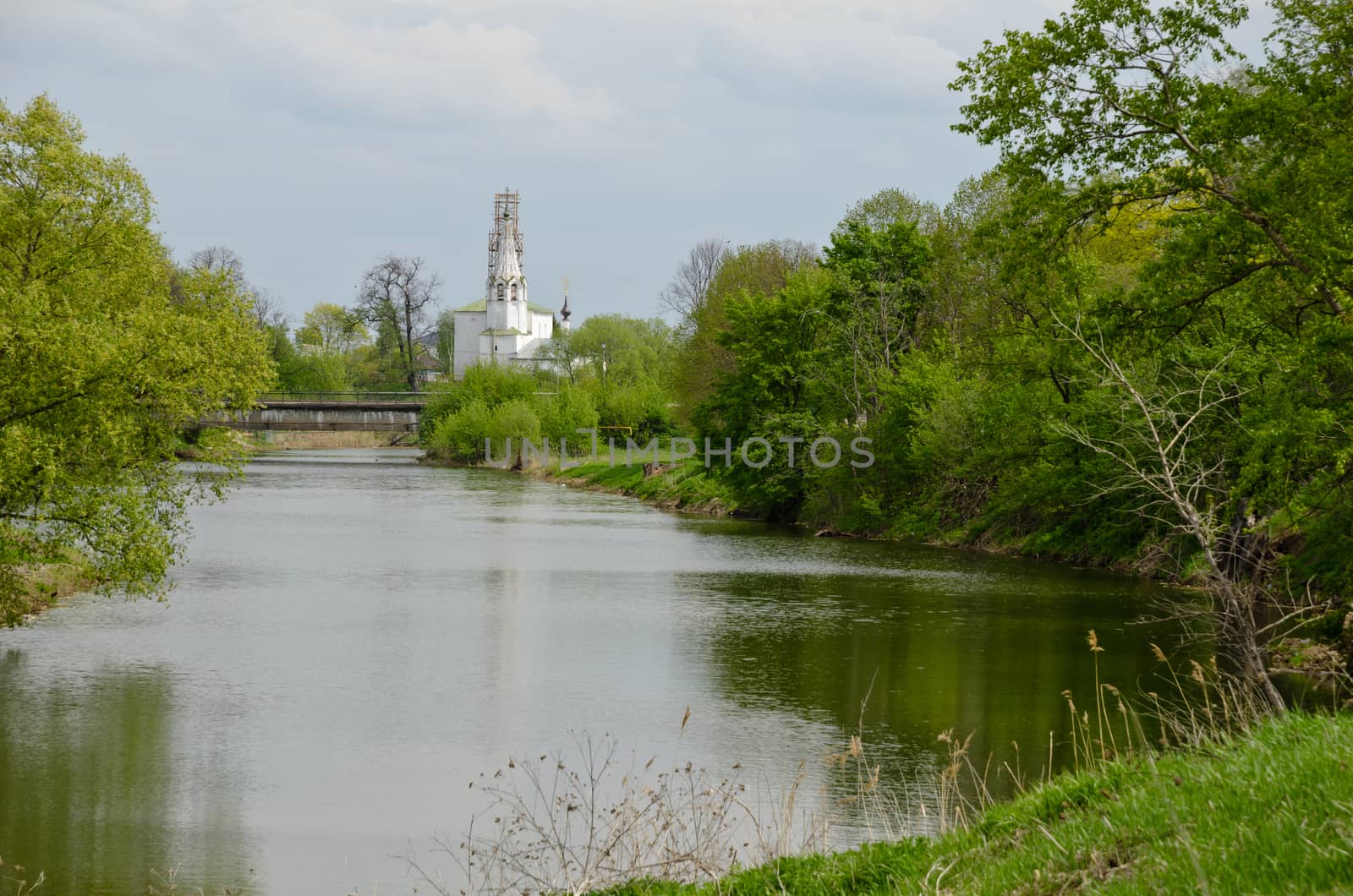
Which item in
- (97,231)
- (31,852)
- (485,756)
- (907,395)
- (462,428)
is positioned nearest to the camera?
(31,852)

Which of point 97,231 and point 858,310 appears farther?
point 858,310

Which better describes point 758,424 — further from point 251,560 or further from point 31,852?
point 31,852

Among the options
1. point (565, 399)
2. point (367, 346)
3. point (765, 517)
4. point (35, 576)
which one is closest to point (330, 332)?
point (367, 346)

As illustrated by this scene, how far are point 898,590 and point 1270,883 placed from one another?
27145 millimetres

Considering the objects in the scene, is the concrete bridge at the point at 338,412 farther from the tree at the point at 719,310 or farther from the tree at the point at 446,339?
the tree at the point at 446,339

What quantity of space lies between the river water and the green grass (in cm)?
563

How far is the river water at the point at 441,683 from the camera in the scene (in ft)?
43.3

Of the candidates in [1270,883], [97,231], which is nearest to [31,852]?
[1270,883]

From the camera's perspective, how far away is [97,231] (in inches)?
990

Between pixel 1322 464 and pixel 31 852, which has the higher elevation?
pixel 1322 464

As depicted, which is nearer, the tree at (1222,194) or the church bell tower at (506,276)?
the tree at (1222,194)

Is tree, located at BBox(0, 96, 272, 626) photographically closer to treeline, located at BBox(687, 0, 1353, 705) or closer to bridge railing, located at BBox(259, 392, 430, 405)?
treeline, located at BBox(687, 0, 1353, 705)

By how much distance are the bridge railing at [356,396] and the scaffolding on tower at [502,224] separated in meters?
56.2

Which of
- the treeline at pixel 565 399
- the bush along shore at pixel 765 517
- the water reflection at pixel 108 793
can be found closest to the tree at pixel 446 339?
the treeline at pixel 565 399
